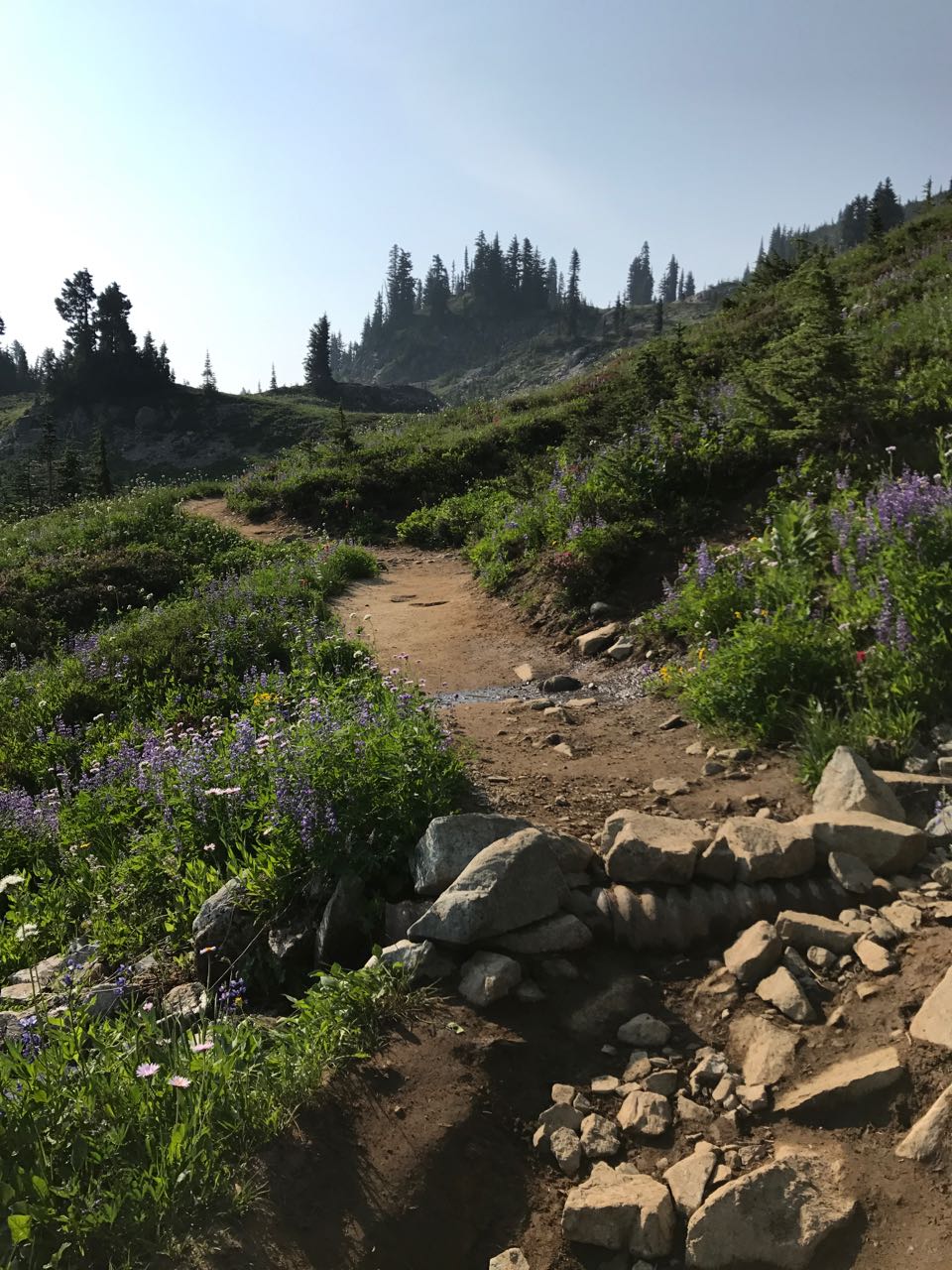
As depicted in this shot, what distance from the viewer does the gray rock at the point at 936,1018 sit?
9.78 ft

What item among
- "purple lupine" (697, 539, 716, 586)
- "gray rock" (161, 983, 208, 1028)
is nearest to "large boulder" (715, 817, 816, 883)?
A: "gray rock" (161, 983, 208, 1028)

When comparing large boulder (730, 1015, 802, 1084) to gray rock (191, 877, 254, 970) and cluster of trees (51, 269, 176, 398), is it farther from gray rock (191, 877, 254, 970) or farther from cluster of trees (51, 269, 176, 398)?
cluster of trees (51, 269, 176, 398)

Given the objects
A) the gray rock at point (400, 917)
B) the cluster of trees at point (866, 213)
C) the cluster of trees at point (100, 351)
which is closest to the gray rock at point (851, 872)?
the gray rock at point (400, 917)

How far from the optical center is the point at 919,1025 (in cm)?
308

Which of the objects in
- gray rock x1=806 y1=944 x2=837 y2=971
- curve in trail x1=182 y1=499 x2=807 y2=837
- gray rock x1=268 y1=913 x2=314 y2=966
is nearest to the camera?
gray rock x1=806 y1=944 x2=837 y2=971

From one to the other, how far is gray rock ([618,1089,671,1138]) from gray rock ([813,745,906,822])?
2.08 meters

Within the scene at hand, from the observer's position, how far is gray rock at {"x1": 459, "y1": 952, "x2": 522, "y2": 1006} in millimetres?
3695

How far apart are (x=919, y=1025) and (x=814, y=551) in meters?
5.40

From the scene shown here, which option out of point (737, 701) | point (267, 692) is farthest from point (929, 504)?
point (267, 692)

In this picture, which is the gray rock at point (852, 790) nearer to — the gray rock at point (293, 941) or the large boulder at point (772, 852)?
the large boulder at point (772, 852)

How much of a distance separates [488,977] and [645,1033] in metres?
0.75

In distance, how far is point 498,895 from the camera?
157 inches

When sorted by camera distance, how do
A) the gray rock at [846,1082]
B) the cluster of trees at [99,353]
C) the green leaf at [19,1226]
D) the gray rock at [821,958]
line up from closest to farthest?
the green leaf at [19,1226]
the gray rock at [846,1082]
the gray rock at [821,958]
the cluster of trees at [99,353]

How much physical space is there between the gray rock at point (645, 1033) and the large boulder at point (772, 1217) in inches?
32.1
